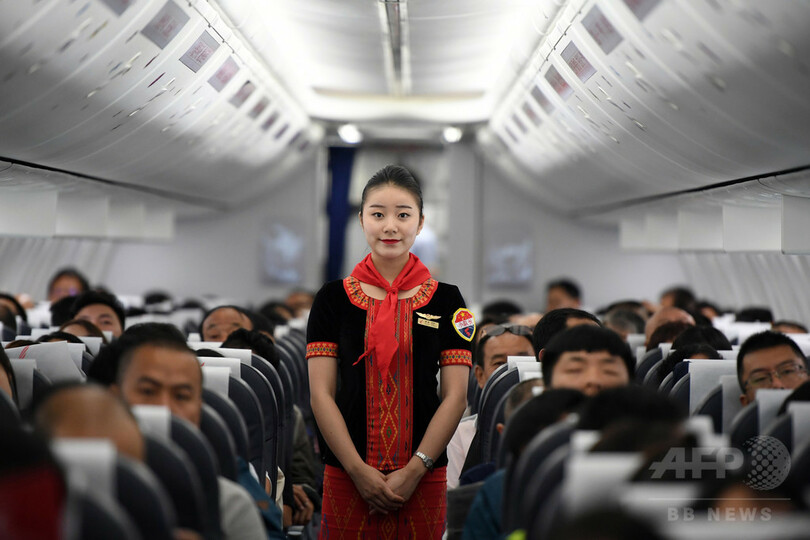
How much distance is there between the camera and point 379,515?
3.55 m

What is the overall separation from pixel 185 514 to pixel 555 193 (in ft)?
42.8

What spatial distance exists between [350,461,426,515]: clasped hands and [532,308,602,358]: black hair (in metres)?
1.53

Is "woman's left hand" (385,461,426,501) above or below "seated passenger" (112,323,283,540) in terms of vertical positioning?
below

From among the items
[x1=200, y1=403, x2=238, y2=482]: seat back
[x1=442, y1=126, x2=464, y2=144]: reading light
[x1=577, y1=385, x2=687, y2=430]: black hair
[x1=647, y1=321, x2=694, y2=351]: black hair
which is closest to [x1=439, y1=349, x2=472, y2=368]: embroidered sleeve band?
[x1=200, y1=403, x2=238, y2=482]: seat back

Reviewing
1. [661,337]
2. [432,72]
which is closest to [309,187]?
[432,72]

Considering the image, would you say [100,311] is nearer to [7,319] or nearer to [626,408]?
[7,319]

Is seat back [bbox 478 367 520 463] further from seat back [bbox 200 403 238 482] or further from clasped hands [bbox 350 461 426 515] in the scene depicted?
seat back [bbox 200 403 238 482]

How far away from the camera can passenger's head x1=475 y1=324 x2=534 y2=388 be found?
17.3ft

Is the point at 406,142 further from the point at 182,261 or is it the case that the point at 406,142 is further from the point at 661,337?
the point at 661,337

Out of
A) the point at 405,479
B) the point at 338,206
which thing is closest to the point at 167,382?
the point at 405,479

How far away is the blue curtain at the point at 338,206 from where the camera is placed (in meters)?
18.4

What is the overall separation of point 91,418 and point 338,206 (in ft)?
53.4

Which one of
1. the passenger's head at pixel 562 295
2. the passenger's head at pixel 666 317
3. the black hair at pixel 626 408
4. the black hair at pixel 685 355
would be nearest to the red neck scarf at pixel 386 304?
the black hair at pixel 626 408

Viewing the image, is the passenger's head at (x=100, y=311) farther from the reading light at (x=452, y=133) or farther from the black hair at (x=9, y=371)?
the reading light at (x=452, y=133)
